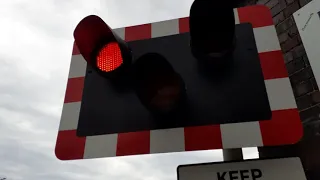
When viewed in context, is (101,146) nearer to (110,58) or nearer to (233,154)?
(110,58)

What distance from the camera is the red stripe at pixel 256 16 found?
1.31 metres

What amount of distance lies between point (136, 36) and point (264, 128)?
81cm

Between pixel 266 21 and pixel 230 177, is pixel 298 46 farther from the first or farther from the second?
pixel 230 177

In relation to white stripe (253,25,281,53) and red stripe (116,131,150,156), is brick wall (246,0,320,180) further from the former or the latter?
red stripe (116,131,150,156)

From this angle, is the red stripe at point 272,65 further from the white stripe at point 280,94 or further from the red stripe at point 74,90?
the red stripe at point 74,90

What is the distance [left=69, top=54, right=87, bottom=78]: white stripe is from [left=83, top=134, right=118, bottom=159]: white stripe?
0.41 meters

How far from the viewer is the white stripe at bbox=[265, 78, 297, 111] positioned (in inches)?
40.7

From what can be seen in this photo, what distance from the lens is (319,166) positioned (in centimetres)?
123

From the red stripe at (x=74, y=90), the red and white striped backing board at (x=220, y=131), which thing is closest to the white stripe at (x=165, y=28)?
the red and white striped backing board at (x=220, y=131)

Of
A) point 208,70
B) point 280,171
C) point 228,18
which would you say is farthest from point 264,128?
point 228,18

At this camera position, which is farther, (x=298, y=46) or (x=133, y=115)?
(x=298, y=46)

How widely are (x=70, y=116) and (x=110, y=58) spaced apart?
38 cm

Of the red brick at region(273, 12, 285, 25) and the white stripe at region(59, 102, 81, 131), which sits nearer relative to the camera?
the white stripe at region(59, 102, 81, 131)

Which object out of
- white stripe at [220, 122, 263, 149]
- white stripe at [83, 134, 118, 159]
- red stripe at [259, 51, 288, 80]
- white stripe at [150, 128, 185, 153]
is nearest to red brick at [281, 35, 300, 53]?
red stripe at [259, 51, 288, 80]
